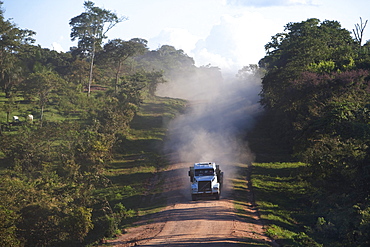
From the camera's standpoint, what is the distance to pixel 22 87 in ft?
177

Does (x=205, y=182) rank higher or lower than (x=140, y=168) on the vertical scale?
higher

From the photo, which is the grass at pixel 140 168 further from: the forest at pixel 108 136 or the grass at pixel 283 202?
the grass at pixel 283 202

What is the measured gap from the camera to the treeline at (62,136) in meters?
24.5

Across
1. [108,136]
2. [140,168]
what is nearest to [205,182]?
[140,168]

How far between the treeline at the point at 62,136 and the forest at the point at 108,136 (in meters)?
0.11

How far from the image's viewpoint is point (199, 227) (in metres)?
23.3

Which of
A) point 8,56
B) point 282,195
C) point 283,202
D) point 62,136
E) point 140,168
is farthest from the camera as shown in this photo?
point 8,56


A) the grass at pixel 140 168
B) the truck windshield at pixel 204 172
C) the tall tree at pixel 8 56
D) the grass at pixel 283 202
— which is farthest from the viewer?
the tall tree at pixel 8 56

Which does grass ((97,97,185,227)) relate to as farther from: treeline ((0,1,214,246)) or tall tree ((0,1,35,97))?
tall tree ((0,1,35,97))

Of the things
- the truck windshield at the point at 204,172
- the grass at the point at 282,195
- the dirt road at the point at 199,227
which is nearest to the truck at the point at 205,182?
the truck windshield at the point at 204,172

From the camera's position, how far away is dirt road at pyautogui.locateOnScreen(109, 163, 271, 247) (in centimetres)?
2095

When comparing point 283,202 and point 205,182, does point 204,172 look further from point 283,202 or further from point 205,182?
point 283,202

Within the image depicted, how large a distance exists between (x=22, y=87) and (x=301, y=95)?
34.7 m

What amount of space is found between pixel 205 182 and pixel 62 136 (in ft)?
75.0
